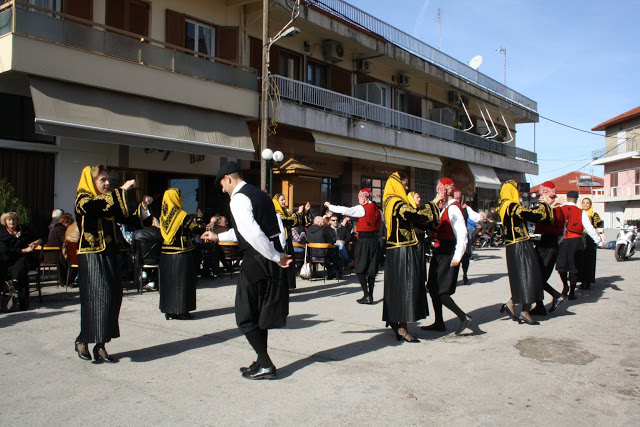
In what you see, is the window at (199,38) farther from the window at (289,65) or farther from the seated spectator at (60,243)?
the seated spectator at (60,243)

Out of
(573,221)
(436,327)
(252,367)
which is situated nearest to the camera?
(252,367)

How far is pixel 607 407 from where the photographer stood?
435 cm

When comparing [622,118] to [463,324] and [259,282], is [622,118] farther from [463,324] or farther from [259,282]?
[259,282]

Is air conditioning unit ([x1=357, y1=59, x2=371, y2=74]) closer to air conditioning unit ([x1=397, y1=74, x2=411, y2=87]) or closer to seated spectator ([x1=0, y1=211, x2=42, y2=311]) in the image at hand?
air conditioning unit ([x1=397, y1=74, x2=411, y2=87])

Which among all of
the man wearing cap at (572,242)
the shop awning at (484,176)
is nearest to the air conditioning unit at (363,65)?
the shop awning at (484,176)

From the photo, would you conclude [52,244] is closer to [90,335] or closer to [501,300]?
[90,335]

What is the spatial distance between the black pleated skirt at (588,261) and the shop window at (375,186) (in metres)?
12.9

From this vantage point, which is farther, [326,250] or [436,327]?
[326,250]

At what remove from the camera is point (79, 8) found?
1362 centimetres

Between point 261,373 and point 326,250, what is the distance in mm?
7527

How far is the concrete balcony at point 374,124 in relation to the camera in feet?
61.3

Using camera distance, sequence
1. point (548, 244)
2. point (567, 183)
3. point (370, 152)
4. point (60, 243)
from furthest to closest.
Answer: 1. point (567, 183)
2. point (370, 152)
3. point (60, 243)
4. point (548, 244)

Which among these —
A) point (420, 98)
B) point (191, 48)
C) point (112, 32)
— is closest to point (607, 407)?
point (112, 32)

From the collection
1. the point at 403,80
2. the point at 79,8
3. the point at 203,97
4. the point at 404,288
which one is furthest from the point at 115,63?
the point at 403,80
